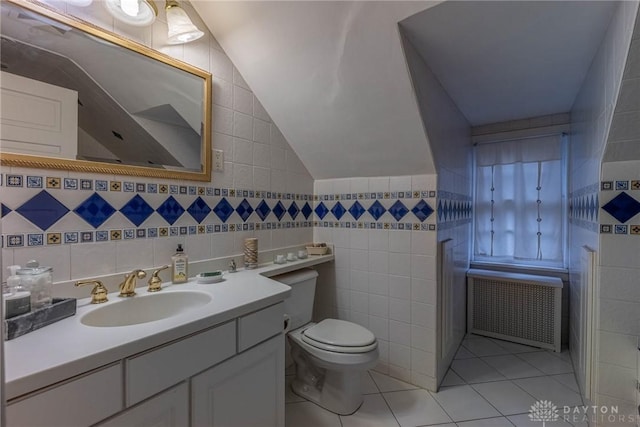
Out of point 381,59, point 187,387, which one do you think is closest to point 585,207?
point 381,59

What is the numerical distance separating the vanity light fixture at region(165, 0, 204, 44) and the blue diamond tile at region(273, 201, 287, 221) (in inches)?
41.3

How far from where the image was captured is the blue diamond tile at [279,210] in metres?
2.04

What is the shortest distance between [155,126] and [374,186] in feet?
4.54

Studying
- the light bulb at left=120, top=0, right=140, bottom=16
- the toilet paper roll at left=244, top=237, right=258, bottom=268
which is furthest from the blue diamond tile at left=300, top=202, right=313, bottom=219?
the light bulb at left=120, top=0, right=140, bottom=16

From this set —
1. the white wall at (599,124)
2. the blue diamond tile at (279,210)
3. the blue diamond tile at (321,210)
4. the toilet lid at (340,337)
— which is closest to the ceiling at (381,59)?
the white wall at (599,124)

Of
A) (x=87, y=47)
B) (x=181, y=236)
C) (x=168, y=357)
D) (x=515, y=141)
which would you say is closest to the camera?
(x=168, y=357)

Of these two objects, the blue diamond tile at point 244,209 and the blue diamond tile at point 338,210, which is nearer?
the blue diamond tile at point 244,209

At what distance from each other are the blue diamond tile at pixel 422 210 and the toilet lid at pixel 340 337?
31.0 inches

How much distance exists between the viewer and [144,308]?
1.24 metres

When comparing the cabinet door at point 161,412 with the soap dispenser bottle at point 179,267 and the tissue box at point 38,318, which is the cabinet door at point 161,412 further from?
the soap dispenser bottle at point 179,267

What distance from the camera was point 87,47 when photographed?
123 centimetres

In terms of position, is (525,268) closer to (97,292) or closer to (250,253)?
(250,253)

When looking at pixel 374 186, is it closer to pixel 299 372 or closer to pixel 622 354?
pixel 299 372

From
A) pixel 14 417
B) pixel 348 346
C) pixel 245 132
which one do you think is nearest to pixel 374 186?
pixel 245 132
